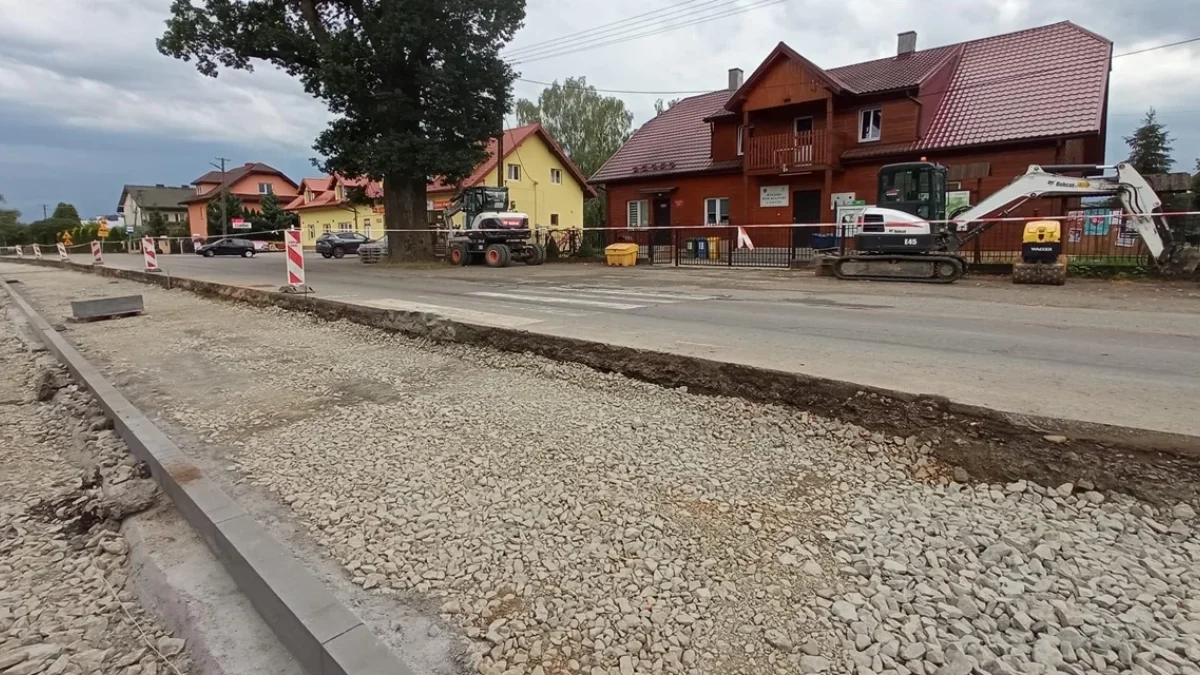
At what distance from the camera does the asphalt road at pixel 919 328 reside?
5.14 meters

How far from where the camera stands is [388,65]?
23.6 m

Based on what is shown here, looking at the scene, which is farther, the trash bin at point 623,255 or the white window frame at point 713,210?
the white window frame at point 713,210

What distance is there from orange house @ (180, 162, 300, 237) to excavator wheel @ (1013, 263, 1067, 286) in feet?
257

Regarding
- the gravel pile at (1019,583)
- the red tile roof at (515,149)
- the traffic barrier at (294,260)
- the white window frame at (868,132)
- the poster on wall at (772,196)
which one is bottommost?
the gravel pile at (1019,583)

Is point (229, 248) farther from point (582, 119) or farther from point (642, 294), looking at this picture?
point (642, 294)

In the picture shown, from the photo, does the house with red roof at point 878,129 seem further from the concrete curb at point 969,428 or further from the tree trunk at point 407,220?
the concrete curb at point 969,428

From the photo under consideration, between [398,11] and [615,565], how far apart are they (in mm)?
23245

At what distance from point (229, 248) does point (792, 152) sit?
130 feet

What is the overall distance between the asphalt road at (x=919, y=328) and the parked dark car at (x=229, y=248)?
3524 cm

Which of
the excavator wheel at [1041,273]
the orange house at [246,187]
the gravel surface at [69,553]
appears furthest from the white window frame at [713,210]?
the orange house at [246,187]

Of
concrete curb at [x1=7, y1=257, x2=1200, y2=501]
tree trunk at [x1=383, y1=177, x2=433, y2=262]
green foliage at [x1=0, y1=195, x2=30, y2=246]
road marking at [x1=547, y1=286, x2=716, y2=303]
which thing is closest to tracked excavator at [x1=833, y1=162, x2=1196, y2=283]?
road marking at [x1=547, y1=286, x2=716, y2=303]

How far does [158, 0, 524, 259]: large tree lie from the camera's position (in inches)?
890

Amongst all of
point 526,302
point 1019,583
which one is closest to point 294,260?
point 526,302

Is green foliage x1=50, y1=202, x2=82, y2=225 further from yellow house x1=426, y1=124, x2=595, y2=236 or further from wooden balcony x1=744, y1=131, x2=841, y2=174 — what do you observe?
wooden balcony x1=744, y1=131, x2=841, y2=174
